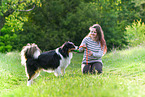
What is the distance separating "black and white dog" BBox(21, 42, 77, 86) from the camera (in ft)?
20.4

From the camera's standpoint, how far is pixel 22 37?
21047mm

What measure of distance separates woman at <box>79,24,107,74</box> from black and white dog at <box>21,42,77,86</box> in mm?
545

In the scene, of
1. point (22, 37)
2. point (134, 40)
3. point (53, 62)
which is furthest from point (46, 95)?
point (22, 37)

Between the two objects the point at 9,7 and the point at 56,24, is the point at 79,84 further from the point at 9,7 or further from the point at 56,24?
the point at 56,24

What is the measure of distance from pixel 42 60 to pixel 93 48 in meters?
1.89

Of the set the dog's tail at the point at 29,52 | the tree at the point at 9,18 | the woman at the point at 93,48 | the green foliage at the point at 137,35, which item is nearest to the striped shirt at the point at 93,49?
the woman at the point at 93,48

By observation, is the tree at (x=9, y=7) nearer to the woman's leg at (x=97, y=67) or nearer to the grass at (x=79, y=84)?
the grass at (x=79, y=84)

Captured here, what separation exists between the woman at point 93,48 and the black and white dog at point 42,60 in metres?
0.54

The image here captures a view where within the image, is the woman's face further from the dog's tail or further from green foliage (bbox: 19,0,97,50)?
green foliage (bbox: 19,0,97,50)

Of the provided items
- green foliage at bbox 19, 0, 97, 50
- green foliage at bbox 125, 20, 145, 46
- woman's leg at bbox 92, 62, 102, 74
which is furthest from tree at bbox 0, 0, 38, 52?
green foliage at bbox 125, 20, 145, 46

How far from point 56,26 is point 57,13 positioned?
166cm

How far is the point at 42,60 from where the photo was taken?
6430 millimetres

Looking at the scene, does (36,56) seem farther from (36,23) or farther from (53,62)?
(36,23)

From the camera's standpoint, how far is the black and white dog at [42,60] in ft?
20.4
